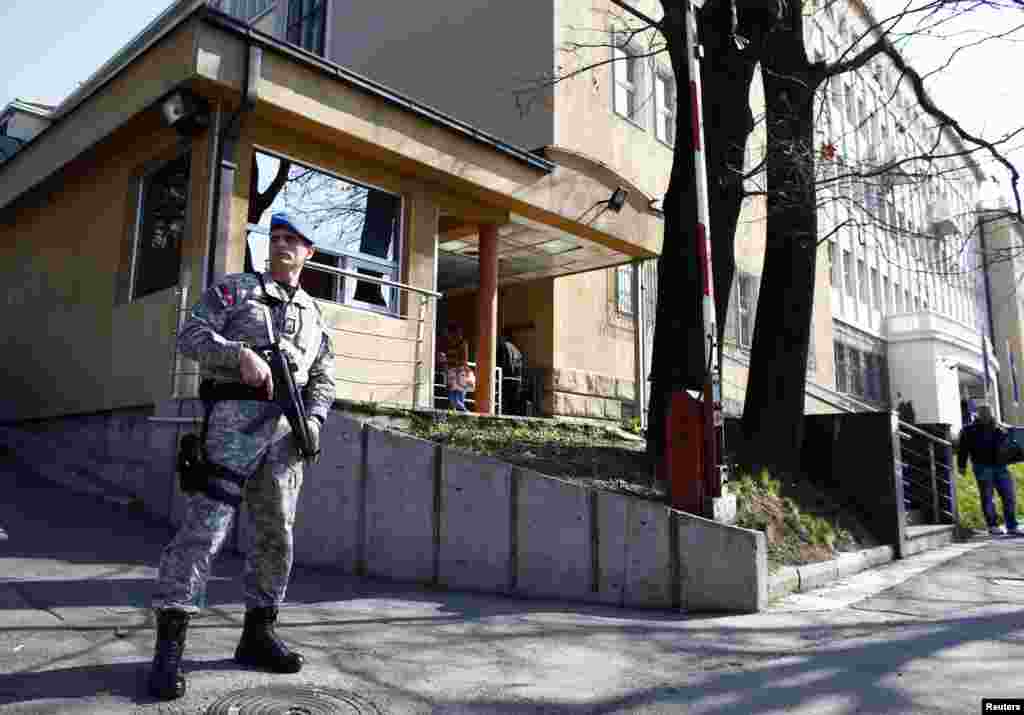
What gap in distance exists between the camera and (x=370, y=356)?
30.3 feet

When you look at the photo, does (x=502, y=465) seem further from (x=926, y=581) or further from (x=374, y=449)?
(x=926, y=581)

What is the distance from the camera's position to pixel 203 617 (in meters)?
4.42

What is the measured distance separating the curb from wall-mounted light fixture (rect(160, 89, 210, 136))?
693cm

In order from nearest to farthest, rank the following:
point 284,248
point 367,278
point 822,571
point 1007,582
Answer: point 284,248, point 822,571, point 1007,582, point 367,278

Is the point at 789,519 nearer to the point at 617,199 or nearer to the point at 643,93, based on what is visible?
the point at 617,199

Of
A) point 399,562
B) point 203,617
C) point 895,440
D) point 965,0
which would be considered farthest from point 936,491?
point 203,617

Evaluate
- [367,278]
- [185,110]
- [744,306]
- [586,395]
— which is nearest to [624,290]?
[586,395]

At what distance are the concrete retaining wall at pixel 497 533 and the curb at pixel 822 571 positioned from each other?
0.40 meters

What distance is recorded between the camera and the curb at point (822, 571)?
18.5ft

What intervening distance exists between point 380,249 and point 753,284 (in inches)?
497

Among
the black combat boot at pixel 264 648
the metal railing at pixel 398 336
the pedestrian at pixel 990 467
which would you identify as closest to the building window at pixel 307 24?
the metal railing at pixel 398 336

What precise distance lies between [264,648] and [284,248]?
1.84 m

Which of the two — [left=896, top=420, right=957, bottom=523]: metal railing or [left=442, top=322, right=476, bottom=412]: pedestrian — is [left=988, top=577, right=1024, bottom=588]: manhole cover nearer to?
[left=896, top=420, right=957, bottom=523]: metal railing

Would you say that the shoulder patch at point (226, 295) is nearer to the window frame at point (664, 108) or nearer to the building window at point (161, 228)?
the building window at point (161, 228)
